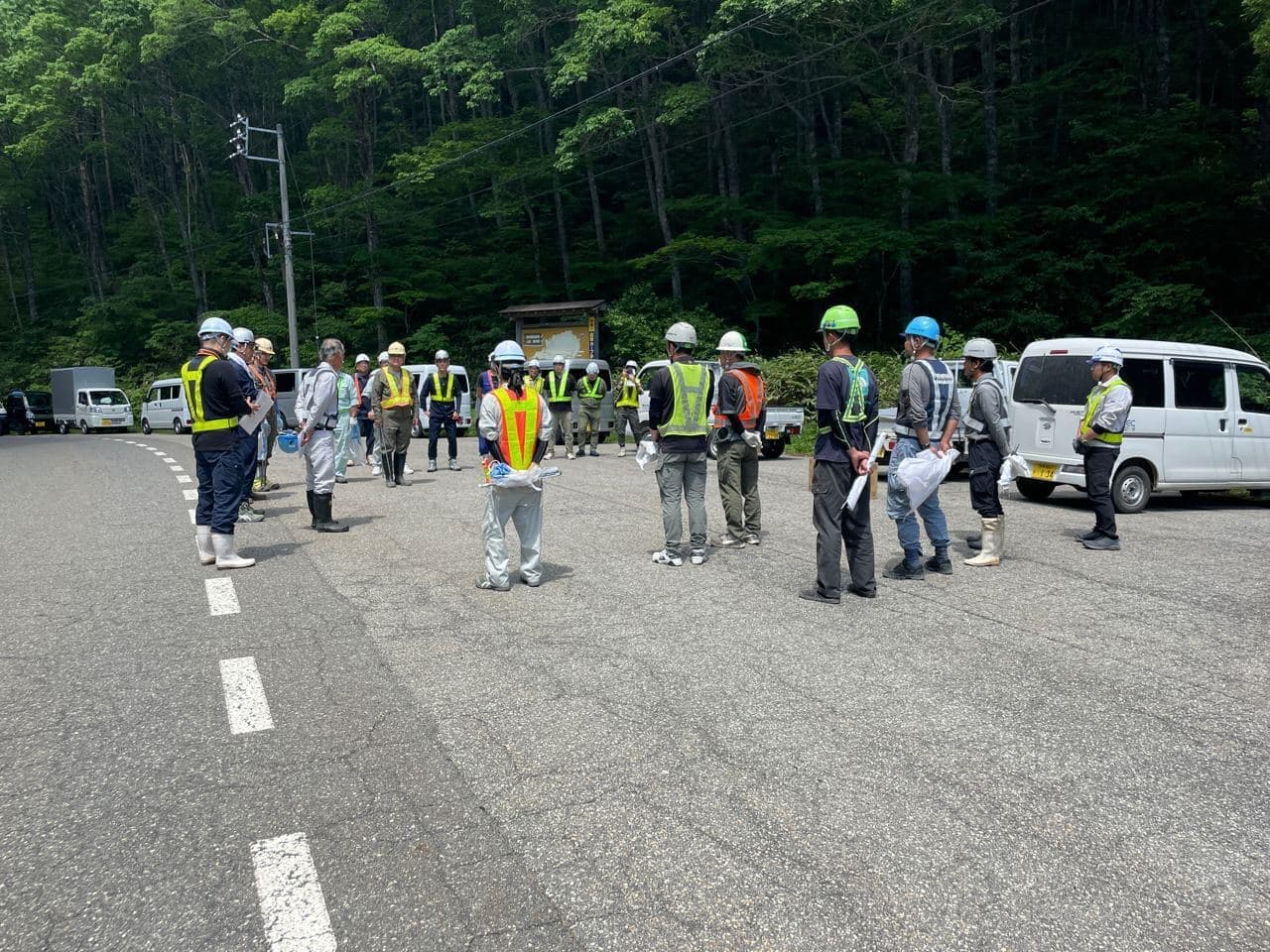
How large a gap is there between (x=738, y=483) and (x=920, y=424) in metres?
2.24

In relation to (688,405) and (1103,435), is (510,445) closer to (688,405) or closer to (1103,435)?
(688,405)

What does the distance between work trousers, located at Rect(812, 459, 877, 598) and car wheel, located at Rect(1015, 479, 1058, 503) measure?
6998 millimetres

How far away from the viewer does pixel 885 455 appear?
15547mm

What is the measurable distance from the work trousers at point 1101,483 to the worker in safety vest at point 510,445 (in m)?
5.19

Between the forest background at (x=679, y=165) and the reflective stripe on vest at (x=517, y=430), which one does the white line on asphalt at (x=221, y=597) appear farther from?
the forest background at (x=679, y=165)

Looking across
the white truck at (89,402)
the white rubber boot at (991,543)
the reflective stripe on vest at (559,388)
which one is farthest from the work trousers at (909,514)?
the white truck at (89,402)

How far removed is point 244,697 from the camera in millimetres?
4750

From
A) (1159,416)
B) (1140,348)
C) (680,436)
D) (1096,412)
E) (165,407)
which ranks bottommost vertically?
(1159,416)

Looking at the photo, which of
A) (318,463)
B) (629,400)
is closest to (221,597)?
(318,463)

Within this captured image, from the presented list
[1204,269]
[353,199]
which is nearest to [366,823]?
[1204,269]

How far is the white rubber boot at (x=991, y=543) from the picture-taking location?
26.6ft

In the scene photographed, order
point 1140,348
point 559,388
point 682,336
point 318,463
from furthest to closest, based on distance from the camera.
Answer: point 559,388 → point 1140,348 → point 318,463 → point 682,336

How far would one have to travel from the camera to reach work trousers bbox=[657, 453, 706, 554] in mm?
8070

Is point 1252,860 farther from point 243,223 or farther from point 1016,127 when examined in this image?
point 243,223
